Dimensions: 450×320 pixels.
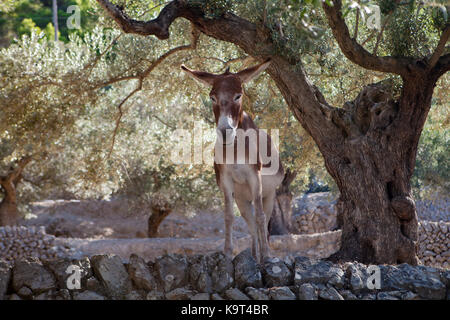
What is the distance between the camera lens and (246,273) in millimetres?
5516

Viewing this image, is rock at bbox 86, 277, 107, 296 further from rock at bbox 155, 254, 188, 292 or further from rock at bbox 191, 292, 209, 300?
rock at bbox 191, 292, 209, 300

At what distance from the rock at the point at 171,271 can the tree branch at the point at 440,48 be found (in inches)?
179

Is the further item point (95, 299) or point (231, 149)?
point (231, 149)

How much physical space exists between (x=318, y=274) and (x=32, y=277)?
3035 mm

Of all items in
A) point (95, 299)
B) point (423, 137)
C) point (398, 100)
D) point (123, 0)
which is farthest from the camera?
point (423, 137)

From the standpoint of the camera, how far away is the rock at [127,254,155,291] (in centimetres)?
529

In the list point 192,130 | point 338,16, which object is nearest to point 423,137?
point 192,130

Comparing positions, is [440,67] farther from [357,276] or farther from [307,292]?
[307,292]

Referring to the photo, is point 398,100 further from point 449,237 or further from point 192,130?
point 449,237

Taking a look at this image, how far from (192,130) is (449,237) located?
7.64 m

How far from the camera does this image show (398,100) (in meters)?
7.76

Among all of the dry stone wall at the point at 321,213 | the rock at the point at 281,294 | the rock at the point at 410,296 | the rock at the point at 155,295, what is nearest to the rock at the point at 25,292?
the rock at the point at 155,295

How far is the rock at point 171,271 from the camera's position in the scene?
5.34m

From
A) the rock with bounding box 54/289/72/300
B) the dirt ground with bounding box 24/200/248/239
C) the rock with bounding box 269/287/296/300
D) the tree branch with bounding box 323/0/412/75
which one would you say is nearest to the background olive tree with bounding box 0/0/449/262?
the tree branch with bounding box 323/0/412/75
